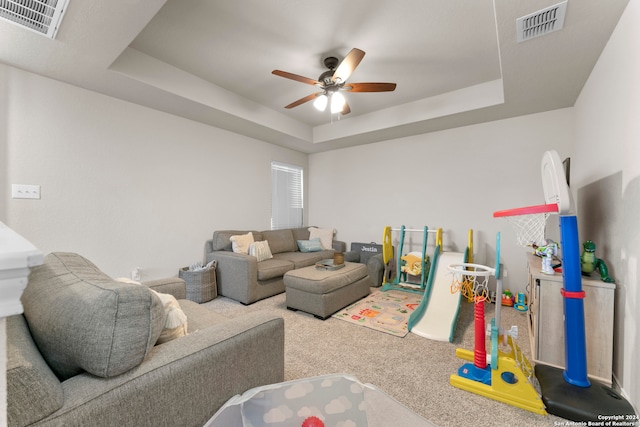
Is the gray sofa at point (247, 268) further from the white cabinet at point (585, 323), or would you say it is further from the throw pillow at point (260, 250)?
the white cabinet at point (585, 323)

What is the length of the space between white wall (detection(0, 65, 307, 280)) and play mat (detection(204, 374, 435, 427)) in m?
2.88

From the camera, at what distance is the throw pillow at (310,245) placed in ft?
15.4

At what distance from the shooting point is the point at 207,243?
389 centimetres

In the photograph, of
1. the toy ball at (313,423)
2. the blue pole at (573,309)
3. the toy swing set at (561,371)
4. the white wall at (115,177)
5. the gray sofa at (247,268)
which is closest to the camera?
the toy ball at (313,423)

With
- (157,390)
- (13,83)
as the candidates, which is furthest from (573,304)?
(13,83)

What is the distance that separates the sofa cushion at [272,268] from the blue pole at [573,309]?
2857 mm

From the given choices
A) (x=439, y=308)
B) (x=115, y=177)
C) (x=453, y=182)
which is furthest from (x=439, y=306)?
(x=115, y=177)

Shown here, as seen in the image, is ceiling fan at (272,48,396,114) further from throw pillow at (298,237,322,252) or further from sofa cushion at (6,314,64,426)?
throw pillow at (298,237,322,252)

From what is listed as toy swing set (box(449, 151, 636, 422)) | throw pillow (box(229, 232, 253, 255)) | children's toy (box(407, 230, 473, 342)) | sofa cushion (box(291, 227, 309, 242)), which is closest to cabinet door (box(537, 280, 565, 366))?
toy swing set (box(449, 151, 636, 422))

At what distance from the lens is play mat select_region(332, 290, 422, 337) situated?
2.69 m

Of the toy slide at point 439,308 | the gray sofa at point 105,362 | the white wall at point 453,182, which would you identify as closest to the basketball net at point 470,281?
the toy slide at point 439,308

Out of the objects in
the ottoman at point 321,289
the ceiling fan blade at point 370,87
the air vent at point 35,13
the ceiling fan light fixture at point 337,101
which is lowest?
the ottoman at point 321,289

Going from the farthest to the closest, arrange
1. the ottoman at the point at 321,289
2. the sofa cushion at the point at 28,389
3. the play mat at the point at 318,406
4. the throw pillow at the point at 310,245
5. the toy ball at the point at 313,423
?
the throw pillow at the point at 310,245
the ottoman at the point at 321,289
the play mat at the point at 318,406
the toy ball at the point at 313,423
the sofa cushion at the point at 28,389

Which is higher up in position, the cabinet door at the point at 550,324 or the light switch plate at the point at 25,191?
the light switch plate at the point at 25,191
